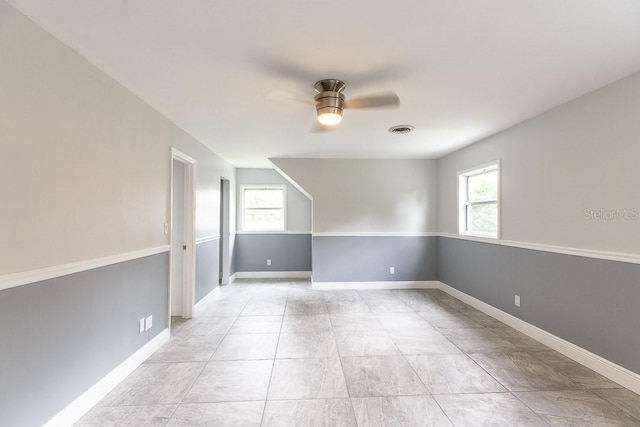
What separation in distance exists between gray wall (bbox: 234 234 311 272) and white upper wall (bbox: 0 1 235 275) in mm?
3522

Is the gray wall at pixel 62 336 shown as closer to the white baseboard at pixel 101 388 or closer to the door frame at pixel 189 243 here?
the white baseboard at pixel 101 388

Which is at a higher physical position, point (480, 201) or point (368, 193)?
point (368, 193)

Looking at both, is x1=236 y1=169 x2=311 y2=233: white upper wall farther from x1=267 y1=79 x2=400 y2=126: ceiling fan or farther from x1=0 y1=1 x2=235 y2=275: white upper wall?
x1=267 y1=79 x2=400 y2=126: ceiling fan

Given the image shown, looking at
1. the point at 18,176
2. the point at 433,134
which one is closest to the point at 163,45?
the point at 18,176

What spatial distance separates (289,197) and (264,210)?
604 millimetres

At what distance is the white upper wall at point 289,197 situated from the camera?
20.5 ft

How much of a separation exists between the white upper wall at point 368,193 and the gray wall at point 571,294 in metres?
1.46

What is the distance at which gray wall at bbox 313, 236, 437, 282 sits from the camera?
5352 millimetres

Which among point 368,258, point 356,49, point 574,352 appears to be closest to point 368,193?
point 368,258

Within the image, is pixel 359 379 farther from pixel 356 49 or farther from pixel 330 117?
pixel 356 49

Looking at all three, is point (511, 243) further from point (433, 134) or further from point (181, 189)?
point (181, 189)

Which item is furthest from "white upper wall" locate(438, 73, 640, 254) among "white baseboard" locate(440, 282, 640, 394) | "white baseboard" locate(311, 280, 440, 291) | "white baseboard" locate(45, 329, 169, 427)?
"white baseboard" locate(45, 329, 169, 427)

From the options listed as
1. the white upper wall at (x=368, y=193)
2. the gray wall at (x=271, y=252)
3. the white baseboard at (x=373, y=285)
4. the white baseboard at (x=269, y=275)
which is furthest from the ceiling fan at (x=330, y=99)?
the white baseboard at (x=269, y=275)

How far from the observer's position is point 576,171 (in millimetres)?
2676
